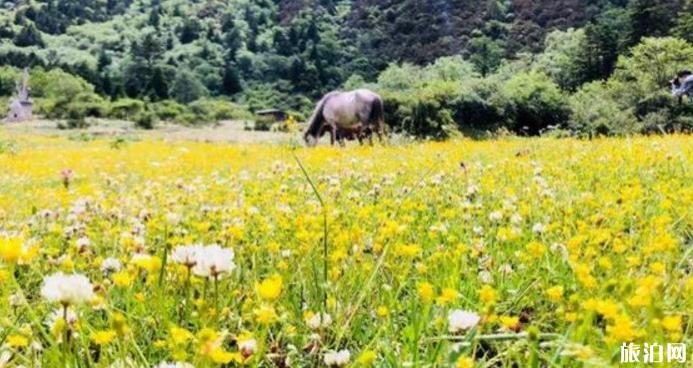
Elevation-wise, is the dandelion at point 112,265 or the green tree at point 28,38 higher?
the green tree at point 28,38

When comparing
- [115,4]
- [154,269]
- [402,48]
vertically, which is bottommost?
[154,269]

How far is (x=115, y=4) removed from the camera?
19512 cm

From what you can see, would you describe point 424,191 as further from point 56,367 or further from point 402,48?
point 402,48

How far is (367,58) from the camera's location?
470 feet

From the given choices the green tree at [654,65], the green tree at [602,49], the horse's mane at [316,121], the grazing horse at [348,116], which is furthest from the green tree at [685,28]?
the horse's mane at [316,121]

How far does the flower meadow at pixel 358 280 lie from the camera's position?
1469 millimetres

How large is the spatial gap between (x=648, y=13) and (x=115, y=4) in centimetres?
15226

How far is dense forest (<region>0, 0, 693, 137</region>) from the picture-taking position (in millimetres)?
59469

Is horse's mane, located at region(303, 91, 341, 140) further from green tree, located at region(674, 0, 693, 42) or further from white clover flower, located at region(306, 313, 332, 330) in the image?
green tree, located at region(674, 0, 693, 42)

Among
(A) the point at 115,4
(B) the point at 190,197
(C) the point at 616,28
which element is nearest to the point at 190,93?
(C) the point at 616,28

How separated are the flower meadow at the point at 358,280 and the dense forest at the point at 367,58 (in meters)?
33.9

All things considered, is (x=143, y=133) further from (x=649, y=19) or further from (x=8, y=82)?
(x=649, y=19)

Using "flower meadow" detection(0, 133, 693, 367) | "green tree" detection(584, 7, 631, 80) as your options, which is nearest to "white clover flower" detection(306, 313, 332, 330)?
"flower meadow" detection(0, 133, 693, 367)

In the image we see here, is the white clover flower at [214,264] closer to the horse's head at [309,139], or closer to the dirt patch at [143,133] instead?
the horse's head at [309,139]
